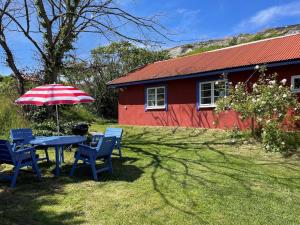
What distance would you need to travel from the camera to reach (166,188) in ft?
21.2

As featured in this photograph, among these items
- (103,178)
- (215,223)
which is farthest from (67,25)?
(215,223)

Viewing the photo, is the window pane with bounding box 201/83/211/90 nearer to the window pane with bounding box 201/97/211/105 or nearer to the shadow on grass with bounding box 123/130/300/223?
the window pane with bounding box 201/97/211/105

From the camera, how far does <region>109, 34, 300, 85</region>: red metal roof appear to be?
13.0 m

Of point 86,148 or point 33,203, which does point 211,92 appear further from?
point 33,203

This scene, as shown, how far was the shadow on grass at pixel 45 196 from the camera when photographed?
5051 millimetres

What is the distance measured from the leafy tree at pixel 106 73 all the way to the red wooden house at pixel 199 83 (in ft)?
14.7

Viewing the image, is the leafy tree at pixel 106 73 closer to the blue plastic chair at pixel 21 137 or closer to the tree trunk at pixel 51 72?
the tree trunk at pixel 51 72

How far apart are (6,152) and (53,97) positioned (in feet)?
6.40

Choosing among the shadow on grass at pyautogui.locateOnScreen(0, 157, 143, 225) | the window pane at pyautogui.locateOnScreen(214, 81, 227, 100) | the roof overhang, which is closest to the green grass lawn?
the shadow on grass at pyautogui.locateOnScreen(0, 157, 143, 225)

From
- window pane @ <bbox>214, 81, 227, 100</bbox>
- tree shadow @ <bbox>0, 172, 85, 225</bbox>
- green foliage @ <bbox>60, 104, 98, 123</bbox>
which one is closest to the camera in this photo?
tree shadow @ <bbox>0, 172, 85, 225</bbox>

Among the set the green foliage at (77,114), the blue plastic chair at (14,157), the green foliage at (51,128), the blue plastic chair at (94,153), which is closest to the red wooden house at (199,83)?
the green foliage at (77,114)

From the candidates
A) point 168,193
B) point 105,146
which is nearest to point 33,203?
point 105,146

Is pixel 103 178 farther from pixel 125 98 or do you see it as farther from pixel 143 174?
pixel 125 98

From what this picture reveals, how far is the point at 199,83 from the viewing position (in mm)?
15883
